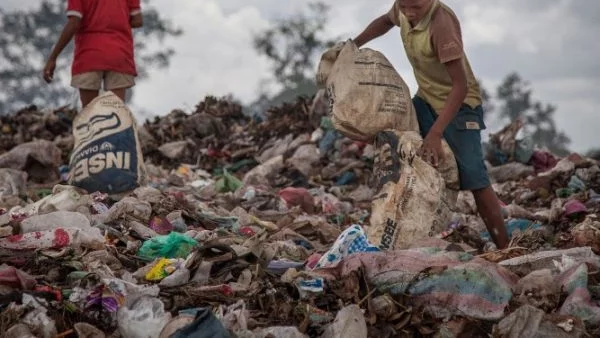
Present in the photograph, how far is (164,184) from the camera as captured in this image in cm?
725

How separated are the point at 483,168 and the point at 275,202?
2.16 metres

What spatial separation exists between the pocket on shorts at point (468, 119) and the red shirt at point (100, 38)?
3.05m

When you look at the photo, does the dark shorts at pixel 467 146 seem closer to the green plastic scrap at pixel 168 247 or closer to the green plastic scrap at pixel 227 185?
the green plastic scrap at pixel 168 247

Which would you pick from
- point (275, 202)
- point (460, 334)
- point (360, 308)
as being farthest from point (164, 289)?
point (275, 202)

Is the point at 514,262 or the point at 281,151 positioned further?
the point at 281,151

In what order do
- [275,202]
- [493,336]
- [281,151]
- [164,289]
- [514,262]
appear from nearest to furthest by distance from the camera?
1. [493,336]
2. [164,289]
3. [514,262]
4. [275,202]
5. [281,151]

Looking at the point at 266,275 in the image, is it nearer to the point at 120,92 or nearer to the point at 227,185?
the point at 120,92

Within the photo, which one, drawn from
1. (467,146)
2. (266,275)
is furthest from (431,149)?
(266,275)

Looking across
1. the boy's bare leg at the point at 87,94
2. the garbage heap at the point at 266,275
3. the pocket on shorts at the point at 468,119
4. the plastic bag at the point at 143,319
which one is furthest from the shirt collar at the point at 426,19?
the boy's bare leg at the point at 87,94

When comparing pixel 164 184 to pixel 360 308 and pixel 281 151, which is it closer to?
pixel 281 151

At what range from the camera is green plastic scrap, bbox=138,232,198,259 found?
12.6 ft

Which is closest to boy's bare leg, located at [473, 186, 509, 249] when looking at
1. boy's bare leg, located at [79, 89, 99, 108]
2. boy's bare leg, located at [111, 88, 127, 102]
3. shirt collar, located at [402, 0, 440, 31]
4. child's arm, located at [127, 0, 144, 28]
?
shirt collar, located at [402, 0, 440, 31]

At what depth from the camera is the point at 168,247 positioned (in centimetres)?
387

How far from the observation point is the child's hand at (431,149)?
13.2 feet
